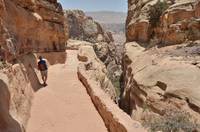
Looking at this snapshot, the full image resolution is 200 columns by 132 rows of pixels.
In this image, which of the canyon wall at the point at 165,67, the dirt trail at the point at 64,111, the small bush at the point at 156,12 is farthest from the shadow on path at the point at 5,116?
the small bush at the point at 156,12

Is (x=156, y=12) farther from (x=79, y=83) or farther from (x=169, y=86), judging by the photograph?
(x=79, y=83)

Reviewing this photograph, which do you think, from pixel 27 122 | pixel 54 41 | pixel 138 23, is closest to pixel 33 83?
pixel 27 122

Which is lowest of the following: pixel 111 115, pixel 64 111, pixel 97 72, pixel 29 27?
pixel 97 72

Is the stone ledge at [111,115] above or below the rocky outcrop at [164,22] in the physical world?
below

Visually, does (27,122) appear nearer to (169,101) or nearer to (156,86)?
(169,101)

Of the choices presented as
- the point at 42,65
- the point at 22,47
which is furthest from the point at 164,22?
the point at 42,65

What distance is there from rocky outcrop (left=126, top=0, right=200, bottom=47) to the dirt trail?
1290 cm

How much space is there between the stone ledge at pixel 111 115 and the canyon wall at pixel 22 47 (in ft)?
6.71

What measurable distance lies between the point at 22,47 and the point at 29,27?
1637 millimetres

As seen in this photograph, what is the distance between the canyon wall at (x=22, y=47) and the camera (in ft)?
22.5

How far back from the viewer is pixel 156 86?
14.5m

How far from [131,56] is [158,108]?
14038 mm

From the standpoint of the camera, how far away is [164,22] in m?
26.7

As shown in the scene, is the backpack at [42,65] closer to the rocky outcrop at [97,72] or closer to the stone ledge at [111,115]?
the stone ledge at [111,115]
